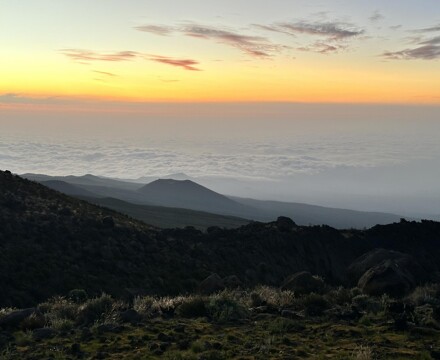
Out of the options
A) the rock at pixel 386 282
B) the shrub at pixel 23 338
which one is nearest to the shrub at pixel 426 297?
the rock at pixel 386 282

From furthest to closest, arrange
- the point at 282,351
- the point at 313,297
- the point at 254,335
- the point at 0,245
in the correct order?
the point at 0,245 → the point at 313,297 → the point at 254,335 → the point at 282,351

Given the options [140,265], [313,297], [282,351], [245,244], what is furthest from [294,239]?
[282,351]

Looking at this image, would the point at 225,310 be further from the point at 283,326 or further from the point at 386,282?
the point at 386,282

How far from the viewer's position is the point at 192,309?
13102mm

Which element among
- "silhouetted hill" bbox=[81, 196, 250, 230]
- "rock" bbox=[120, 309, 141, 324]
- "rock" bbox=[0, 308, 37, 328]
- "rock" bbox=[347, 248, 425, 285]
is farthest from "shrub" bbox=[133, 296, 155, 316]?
"silhouetted hill" bbox=[81, 196, 250, 230]

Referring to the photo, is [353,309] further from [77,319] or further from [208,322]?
[77,319]

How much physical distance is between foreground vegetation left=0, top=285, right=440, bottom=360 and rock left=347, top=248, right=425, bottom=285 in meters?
7.05

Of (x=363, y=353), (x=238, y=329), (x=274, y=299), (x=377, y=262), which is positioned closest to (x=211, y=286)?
(x=274, y=299)

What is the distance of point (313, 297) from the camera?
1344cm

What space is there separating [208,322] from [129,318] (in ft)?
7.19

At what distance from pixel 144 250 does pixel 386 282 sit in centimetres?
1483

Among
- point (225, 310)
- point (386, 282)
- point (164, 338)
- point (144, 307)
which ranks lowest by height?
point (144, 307)

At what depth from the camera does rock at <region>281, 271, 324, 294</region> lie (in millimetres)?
15484

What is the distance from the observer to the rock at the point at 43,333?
36.4 ft
